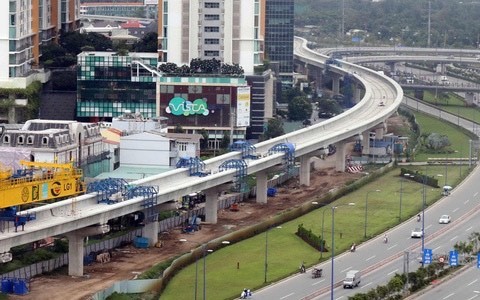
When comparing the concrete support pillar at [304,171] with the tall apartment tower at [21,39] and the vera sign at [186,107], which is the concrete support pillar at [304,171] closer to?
the vera sign at [186,107]

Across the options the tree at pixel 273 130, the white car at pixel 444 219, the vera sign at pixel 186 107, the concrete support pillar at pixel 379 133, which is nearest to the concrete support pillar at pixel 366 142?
the concrete support pillar at pixel 379 133

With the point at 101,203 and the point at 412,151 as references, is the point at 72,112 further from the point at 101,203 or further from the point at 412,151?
the point at 101,203

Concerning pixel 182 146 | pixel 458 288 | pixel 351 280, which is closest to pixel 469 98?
pixel 182 146

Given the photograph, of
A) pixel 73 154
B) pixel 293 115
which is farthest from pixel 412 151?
pixel 73 154

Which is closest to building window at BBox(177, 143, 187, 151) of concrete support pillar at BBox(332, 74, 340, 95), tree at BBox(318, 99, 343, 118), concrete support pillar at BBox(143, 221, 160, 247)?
concrete support pillar at BBox(143, 221, 160, 247)

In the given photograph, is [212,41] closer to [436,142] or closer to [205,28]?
[205,28]
